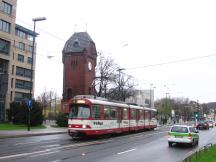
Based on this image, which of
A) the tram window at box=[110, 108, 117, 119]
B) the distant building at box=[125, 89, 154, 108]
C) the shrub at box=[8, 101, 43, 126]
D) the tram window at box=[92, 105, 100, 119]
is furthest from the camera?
the distant building at box=[125, 89, 154, 108]

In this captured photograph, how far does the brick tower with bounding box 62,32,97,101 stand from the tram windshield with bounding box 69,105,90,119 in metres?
43.0

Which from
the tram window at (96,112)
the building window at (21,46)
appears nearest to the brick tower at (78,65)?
the building window at (21,46)

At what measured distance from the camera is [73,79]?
245ft


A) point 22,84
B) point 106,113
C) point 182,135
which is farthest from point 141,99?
point 182,135

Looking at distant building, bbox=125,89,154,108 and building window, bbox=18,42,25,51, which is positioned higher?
building window, bbox=18,42,25,51

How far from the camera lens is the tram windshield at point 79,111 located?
29.5 metres

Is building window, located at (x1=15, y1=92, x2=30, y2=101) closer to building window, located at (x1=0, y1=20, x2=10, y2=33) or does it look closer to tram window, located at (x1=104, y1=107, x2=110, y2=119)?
building window, located at (x1=0, y1=20, x2=10, y2=33)

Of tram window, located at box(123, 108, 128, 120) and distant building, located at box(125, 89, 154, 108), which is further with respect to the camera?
distant building, located at box(125, 89, 154, 108)

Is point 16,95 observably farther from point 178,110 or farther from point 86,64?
point 178,110

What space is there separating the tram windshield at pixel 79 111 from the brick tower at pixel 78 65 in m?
43.0

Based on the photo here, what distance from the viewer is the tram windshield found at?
2953 centimetres

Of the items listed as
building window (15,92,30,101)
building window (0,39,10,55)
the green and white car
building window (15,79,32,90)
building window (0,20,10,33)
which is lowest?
the green and white car

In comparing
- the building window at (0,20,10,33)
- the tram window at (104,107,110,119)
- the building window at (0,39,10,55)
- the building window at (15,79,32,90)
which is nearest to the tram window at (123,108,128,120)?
the tram window at (104,107,110,119)

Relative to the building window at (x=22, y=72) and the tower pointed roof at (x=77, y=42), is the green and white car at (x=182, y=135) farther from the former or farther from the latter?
the building window at (x=22, y=72)
